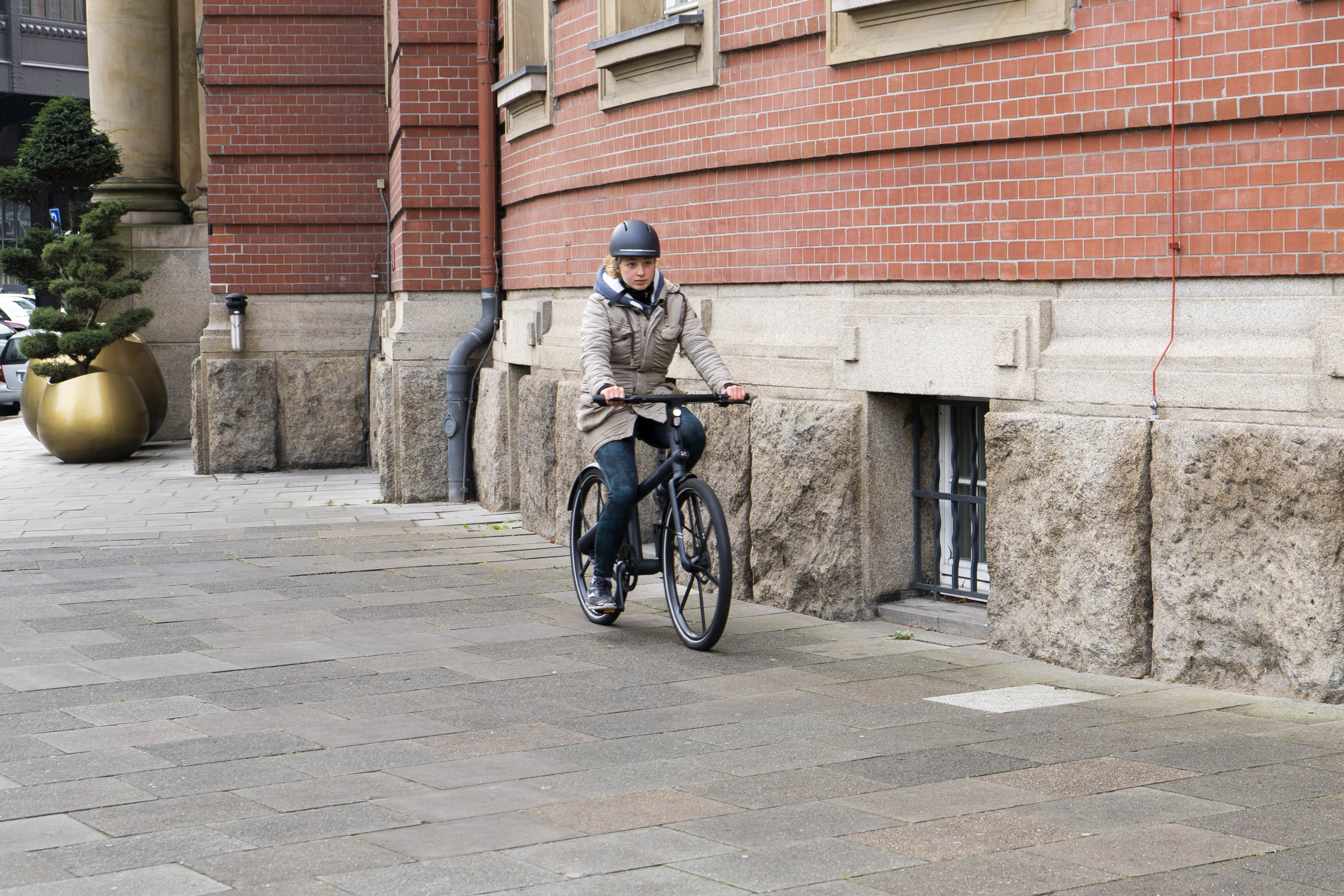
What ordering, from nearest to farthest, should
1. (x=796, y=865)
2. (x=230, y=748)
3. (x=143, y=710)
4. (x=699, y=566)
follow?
(x=796, y=865)
(x=230, y=748)
(x=143, y=710)
(x=699, y=566)

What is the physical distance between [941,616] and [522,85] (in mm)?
5025

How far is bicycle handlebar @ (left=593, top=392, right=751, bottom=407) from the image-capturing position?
6426mm

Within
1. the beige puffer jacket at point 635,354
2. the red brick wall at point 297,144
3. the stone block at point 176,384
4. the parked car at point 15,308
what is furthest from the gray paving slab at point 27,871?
the parked car at point 15,308

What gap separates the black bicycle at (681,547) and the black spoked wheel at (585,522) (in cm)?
1

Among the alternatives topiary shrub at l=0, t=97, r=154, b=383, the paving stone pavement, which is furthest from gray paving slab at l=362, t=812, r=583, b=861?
topiary shrub at l=0, t=97, r=154, b=383

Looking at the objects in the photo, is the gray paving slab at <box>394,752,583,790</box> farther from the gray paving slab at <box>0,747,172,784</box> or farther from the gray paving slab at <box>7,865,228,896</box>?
the gray paving slab at <box>7,865,228,896</box>

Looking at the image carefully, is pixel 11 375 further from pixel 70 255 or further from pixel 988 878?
pixel 988 878

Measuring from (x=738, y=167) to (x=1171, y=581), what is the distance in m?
3.21

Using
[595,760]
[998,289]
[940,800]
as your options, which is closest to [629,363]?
Answer: [998,289]

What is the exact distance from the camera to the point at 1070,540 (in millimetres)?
→ 6051

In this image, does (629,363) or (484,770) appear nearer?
(484,770)

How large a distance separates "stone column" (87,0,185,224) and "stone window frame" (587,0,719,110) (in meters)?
10.3

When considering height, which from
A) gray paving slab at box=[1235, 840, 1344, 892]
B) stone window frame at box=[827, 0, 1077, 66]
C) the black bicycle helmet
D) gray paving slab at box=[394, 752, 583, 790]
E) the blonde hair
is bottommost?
gray paving slab at box=[394, 752, 583, 790]

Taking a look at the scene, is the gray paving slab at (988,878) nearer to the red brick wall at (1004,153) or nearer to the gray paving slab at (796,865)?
the gray paving slab at (796,865)
